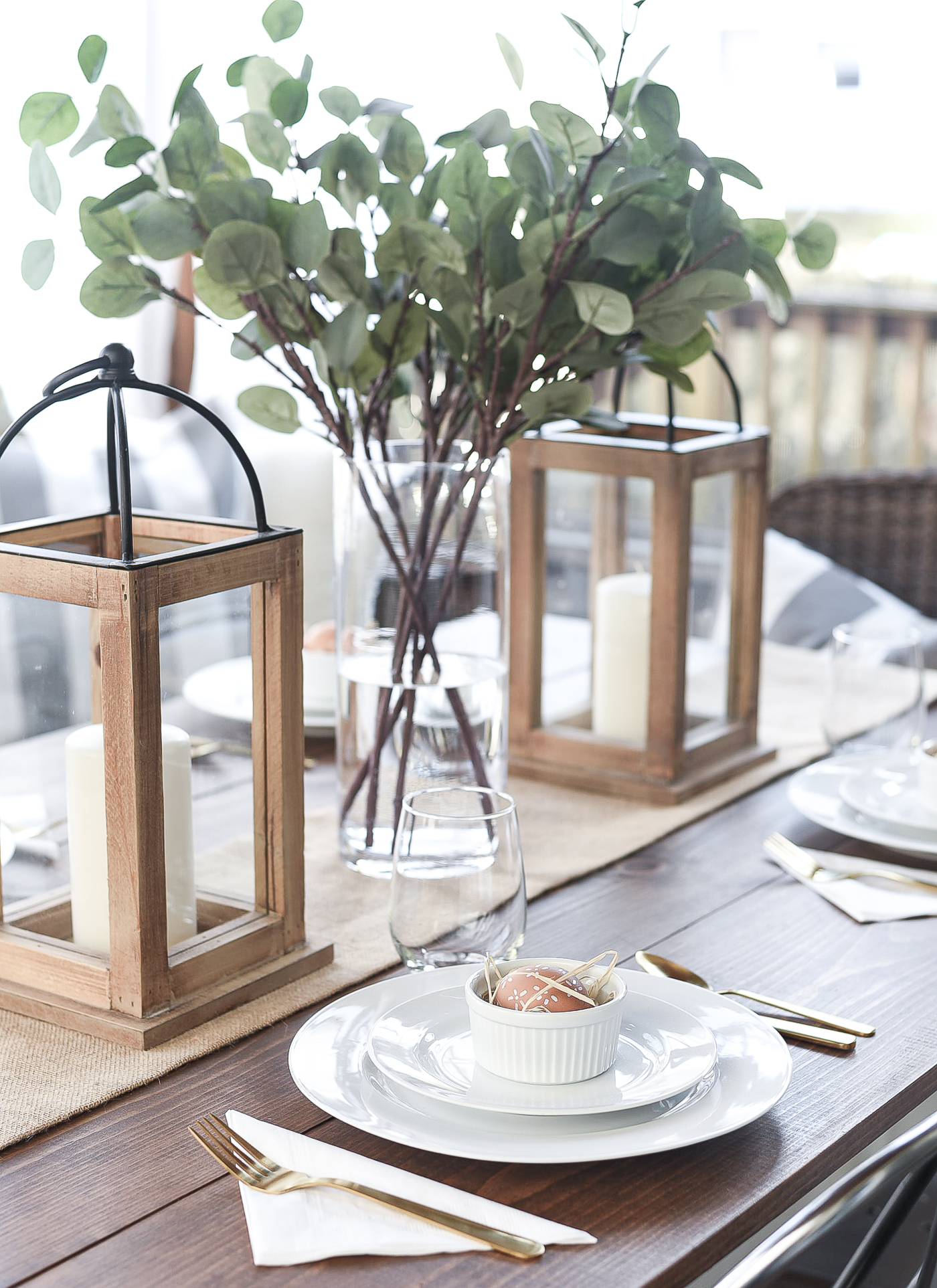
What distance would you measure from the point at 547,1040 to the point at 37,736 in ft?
1.24

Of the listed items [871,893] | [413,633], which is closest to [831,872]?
[871,893]

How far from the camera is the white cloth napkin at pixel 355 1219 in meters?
0.66

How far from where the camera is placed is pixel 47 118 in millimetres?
1009

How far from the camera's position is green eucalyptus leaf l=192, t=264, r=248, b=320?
111 cm

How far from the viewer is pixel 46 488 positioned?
2256mm

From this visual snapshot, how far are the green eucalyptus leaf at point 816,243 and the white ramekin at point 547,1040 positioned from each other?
74 cm

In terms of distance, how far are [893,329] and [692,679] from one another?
3235 mm

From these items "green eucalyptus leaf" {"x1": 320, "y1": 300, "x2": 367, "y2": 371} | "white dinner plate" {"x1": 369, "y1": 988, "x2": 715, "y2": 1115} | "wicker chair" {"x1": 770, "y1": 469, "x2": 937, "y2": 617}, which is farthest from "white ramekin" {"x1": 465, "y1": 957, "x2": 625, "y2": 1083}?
"wicker chair" {"x1": 770, "y1": 469, "x2": 937, "y2": 617}

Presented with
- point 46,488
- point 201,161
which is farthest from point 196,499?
point 201,161

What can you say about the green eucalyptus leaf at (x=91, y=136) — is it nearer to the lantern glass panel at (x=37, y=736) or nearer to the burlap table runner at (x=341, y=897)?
the lantern glass panel at (x=37, y=736)

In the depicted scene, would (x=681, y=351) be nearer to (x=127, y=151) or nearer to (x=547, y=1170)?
(x=127, y=151)

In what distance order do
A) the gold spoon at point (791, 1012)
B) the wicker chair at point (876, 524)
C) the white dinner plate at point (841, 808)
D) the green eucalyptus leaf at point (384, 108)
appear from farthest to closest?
the wicker chair at point (876, 524) < the white dinner plate at point (841, 808) < the green eucalyptus leaf at point (384, 108) < the gold spoon at point (791, 1012)

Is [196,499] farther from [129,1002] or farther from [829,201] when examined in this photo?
[829,201]

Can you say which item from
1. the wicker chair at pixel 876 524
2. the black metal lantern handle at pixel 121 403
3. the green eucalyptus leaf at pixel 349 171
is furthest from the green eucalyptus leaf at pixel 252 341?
the wicker chair at pixel 876 524
